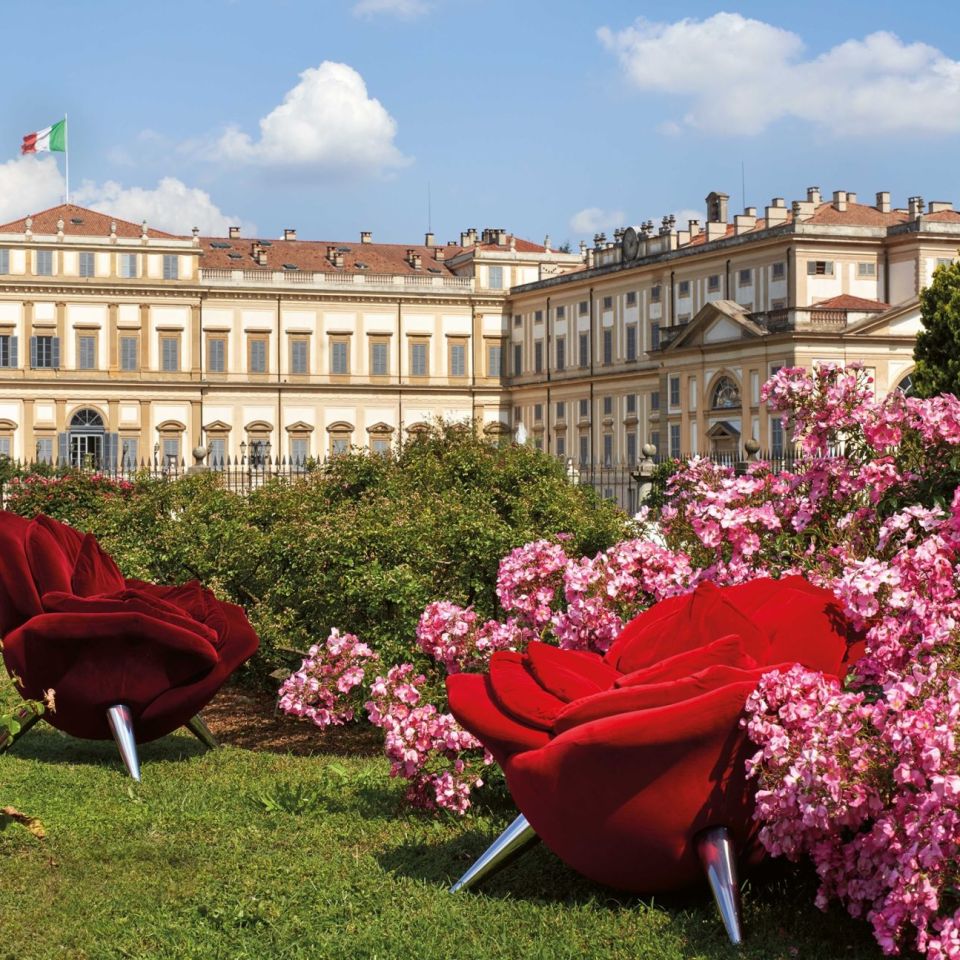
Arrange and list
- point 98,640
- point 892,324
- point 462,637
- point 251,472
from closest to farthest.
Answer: point 462,637
point 98,640
point 251,472
point 892,324

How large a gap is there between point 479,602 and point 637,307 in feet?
146

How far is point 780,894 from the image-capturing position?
4.56 m

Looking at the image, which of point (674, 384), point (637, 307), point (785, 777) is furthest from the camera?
point (637, 307)

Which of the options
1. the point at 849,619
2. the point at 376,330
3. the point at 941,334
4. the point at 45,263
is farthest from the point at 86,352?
the point at 849,619

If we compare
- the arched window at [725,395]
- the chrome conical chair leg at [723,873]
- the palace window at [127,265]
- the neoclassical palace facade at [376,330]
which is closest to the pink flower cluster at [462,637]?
the chrome conical chair leg at [723,873]

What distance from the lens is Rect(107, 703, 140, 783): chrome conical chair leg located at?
270 inches

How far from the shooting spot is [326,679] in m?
6.50

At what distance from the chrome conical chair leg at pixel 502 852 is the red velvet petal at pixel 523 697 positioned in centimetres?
34

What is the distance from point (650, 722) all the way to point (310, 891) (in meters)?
1.39

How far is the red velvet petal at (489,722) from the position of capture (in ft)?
14.4

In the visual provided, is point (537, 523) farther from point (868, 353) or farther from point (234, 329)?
point (234, 329)

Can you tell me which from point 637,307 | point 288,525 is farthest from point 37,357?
point 288,525

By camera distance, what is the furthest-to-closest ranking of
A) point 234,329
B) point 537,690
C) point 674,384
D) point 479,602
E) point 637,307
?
1. point 234,329
2. point 637,307
3. point 674,384
4. point 479,602
5. point 537,690

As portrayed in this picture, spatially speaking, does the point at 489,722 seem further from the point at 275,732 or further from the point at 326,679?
the point at 275,732
